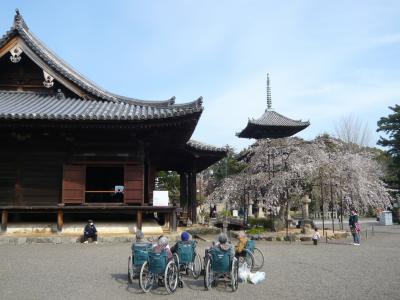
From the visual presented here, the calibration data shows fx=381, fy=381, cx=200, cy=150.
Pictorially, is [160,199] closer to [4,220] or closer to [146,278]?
[4,220]

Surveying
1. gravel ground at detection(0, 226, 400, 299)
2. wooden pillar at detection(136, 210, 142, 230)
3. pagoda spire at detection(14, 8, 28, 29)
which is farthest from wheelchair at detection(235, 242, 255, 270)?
pagoda spire at detection(14, 8, 28, 29)

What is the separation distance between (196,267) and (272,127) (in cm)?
2539

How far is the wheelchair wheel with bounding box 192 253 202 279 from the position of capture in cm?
841

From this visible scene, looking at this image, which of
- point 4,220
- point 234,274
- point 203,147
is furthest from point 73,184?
point 234,274

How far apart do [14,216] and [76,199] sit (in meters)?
2.79

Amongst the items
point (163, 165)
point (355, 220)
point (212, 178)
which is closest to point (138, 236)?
point (355, 220)

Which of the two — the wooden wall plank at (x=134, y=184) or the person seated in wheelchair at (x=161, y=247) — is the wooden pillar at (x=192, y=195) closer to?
the wooden wall plank at (x=134, y=184)

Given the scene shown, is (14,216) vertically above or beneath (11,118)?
beneath

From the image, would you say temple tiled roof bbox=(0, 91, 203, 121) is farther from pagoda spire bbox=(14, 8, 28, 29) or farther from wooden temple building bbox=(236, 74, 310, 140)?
wooden temple building bbox=(236, 74, 310, 140)

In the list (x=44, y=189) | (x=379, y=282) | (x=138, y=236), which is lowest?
(x=379, y=282)

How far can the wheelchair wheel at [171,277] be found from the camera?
707 centimetres

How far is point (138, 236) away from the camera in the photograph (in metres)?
7.91

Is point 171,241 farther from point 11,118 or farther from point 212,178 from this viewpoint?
point 212,178

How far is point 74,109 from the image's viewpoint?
14.8 meters
